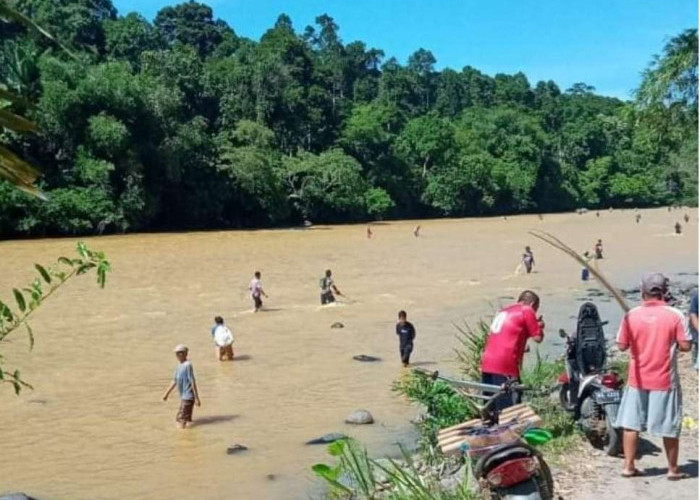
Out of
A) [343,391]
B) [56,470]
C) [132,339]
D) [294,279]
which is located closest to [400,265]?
[294,279]

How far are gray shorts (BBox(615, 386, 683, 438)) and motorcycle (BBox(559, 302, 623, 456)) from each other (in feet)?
2.75

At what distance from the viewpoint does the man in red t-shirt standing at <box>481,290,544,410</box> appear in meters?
6.95

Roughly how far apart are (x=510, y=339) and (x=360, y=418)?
4.66 m

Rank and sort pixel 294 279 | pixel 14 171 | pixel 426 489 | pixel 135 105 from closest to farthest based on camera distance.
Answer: pixel 14 171 < pixel 426 489 < pixel 294 279 < pixel 135 105

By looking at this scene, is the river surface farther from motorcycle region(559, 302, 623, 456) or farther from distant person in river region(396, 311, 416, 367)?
motorcycle region(559, 302, 623, 456)

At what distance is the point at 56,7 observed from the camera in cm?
7112

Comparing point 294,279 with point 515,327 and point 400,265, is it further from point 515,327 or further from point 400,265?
point 515,327

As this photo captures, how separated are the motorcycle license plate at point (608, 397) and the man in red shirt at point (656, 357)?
34.9 inches

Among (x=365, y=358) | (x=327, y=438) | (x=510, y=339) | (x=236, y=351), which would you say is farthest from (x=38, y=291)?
(x=236, y=351)

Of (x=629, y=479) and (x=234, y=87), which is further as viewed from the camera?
(x=234, y=87)

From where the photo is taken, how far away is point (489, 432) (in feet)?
18.4

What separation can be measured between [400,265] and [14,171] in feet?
108

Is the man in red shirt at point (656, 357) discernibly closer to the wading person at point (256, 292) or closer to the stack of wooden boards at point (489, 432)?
the stack of wooden boards at point (489, 432)

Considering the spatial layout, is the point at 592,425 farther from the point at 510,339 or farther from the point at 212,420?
the point at 212,420
